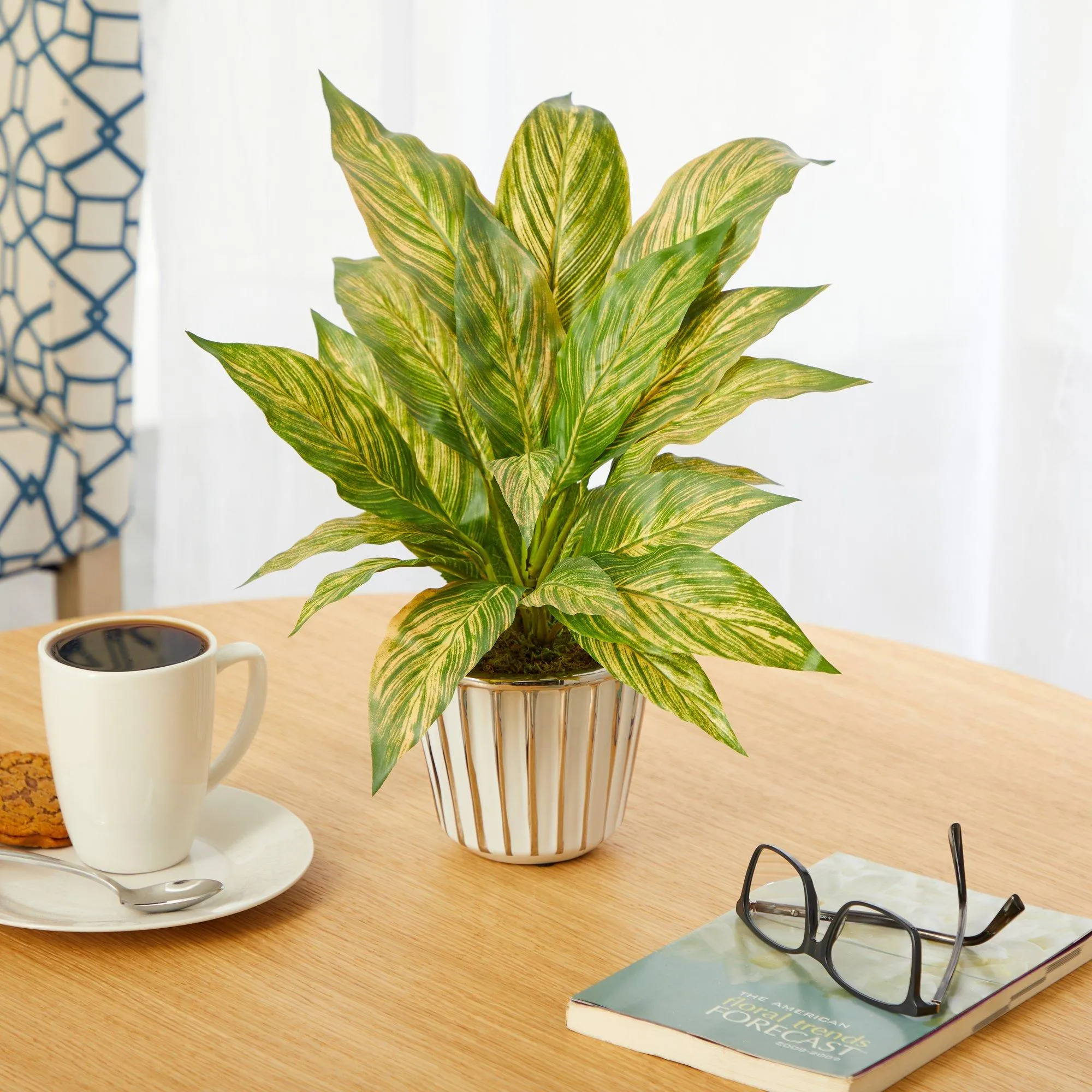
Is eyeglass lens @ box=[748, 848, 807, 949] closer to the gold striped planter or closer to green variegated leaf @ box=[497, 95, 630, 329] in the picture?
the gold striped planter

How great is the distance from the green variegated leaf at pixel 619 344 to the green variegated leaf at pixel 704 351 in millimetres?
25

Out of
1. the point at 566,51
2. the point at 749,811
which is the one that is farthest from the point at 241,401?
the point at 749,811

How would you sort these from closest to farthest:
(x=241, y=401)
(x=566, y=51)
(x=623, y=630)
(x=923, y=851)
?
(x=623, y=630), (x=923, y=851), (x=566, y=51), (x=241, y=401)

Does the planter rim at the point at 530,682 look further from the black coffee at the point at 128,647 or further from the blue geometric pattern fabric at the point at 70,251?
the blue geometric pattern fabric at the point at 70,251

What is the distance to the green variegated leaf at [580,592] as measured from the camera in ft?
1.82

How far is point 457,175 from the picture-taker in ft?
2.08

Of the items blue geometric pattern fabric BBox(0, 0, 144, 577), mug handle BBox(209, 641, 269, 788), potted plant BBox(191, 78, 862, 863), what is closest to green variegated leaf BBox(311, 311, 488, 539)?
potted plant BBox(191, 78, 862, 863)

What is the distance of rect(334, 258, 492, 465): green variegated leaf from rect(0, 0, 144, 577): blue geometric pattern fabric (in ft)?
4.10

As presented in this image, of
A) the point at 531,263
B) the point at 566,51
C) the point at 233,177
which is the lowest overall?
the point at 531,263

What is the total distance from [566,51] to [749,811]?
59.2 inches

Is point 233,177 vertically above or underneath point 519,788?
above

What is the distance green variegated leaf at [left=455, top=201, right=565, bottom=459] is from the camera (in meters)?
0.60

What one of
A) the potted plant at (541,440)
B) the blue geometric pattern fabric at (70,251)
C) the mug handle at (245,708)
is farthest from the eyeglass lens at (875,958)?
the blue geometric pattern fabric at (70,251)

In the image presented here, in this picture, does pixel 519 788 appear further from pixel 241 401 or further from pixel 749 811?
pixel 241 401
